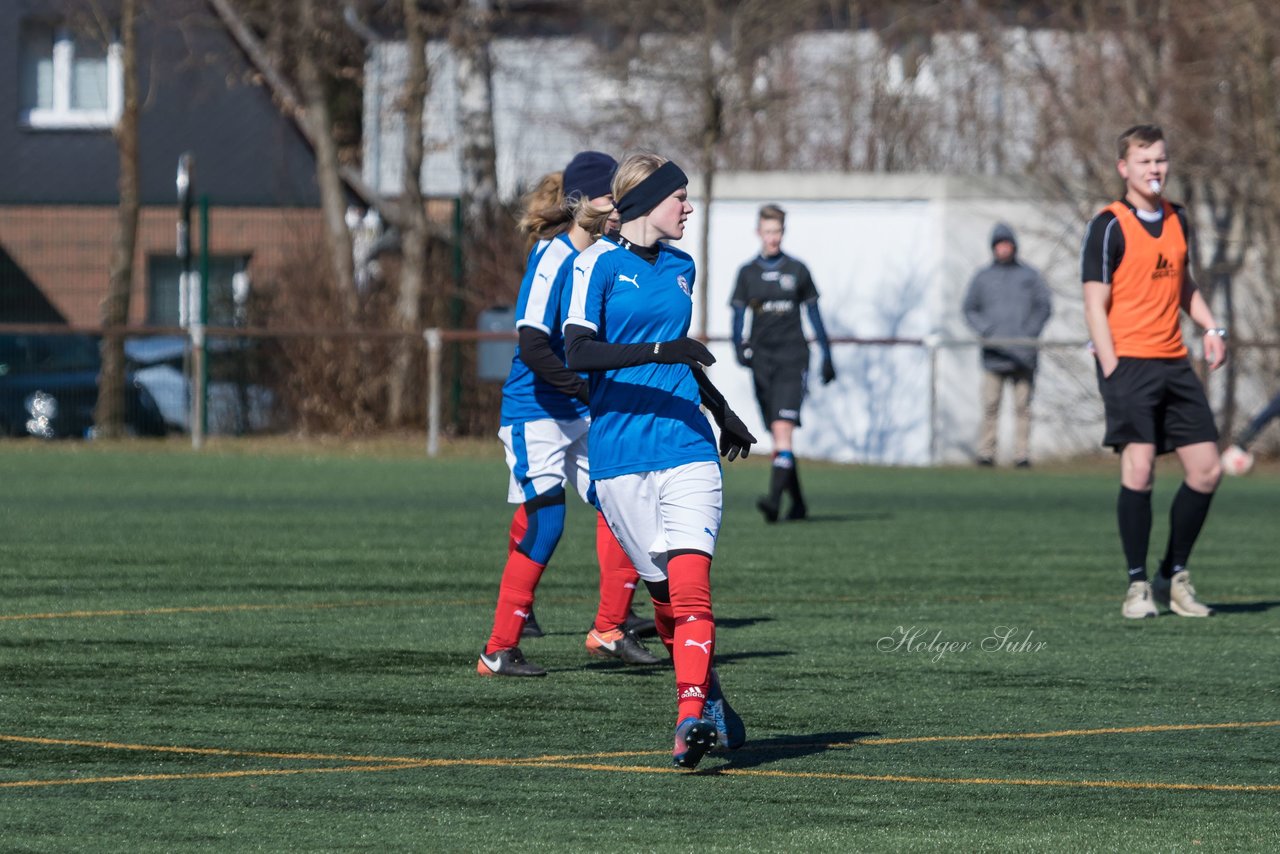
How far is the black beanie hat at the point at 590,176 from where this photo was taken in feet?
27.0

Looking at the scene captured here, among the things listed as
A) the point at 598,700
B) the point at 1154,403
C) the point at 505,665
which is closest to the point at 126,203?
the point at 1154,403

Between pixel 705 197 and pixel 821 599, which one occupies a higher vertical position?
pixel 705 197

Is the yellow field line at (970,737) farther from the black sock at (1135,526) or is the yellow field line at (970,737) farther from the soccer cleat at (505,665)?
the black sock at (1135,526)

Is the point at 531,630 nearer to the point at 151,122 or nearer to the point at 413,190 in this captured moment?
the point at 413,190

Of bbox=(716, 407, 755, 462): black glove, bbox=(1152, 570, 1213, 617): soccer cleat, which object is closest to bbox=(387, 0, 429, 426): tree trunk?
bbox=(1152, 570, 1213, 617): soccer cleat

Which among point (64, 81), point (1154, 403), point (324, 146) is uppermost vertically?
point (64, 81)

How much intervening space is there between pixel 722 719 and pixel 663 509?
0.63 m

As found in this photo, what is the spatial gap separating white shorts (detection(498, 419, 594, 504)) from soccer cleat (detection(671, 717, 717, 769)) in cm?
232

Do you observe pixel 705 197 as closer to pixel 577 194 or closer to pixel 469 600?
pixel 469 600

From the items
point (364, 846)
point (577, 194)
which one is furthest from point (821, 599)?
point (364, 846)

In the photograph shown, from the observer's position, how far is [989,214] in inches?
926

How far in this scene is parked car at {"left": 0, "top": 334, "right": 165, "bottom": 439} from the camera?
2402cm

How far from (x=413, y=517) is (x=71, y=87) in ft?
68.2

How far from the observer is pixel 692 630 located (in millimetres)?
6473
